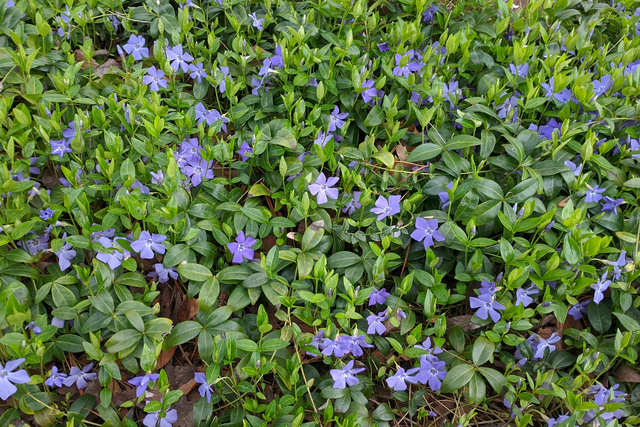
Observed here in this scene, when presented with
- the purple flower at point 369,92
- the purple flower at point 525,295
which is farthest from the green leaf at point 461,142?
the purple flower at point 525,295

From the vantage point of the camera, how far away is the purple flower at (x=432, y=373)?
78.5 inches

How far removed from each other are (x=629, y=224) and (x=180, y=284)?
210 centimetres

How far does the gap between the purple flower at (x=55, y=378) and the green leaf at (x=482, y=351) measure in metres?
1.65

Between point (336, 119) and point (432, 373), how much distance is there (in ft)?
4.48

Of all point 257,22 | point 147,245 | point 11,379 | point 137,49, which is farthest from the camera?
point 257,22

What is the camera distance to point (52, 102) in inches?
103

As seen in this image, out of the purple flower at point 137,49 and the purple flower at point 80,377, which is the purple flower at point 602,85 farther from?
the purple flower at point 80,377

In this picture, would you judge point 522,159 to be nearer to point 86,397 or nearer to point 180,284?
point 180,284

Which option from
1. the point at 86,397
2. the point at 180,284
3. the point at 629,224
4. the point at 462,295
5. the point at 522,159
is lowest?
the point at 86,397

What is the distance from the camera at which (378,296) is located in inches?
85.1

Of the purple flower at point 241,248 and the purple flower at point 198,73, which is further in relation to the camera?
the purple flower at point 198,73

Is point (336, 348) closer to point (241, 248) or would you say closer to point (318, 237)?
point (318, 237)

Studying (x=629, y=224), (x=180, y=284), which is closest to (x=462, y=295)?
(x=629, y=224)

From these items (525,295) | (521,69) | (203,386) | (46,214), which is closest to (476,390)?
(525,295)
